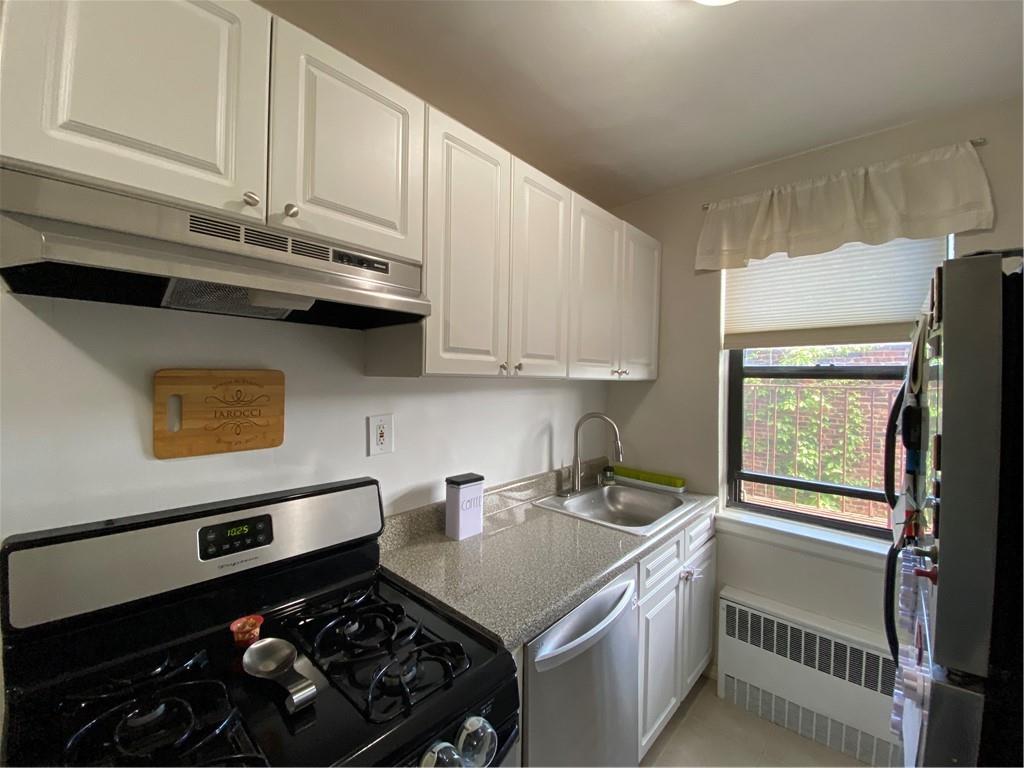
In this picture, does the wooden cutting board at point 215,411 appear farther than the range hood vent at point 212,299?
Yes

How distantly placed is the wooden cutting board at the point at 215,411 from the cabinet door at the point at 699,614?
169cm

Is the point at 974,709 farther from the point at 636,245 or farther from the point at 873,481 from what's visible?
the point at 636,245

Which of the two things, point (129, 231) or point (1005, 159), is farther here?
point (1005, 159)

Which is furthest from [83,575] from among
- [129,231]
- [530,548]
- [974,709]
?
[974,709]

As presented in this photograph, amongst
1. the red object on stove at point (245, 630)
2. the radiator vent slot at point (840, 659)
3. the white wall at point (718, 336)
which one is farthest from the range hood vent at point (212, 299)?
the radiator vent slot at point (840, 659)

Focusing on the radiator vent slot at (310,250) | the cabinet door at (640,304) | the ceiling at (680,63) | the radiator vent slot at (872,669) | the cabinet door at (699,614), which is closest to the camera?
the radiator vent slot at (310,250)

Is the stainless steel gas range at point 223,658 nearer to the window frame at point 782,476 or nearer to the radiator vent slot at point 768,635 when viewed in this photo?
the radiator vent slot at point 768,635

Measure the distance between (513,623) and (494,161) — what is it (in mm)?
1340

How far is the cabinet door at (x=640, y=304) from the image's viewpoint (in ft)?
6.61

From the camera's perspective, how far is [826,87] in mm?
1460

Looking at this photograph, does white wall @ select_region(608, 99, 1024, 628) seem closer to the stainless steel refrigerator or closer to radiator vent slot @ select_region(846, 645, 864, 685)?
radiator vent slot @ select_region(846, 645, 864, 685)

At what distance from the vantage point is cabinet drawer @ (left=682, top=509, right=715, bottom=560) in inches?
69.9

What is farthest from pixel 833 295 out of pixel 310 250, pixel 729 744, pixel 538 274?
pixel 310 250

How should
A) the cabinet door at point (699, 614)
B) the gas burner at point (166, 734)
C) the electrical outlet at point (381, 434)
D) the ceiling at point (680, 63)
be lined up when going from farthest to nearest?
1. the cabinet door at point (699, 614)
2. the electrical outlet at point (381, 434)
3. the ceiling at point (680, 63)
4. the gas burner at point (166, 734)
